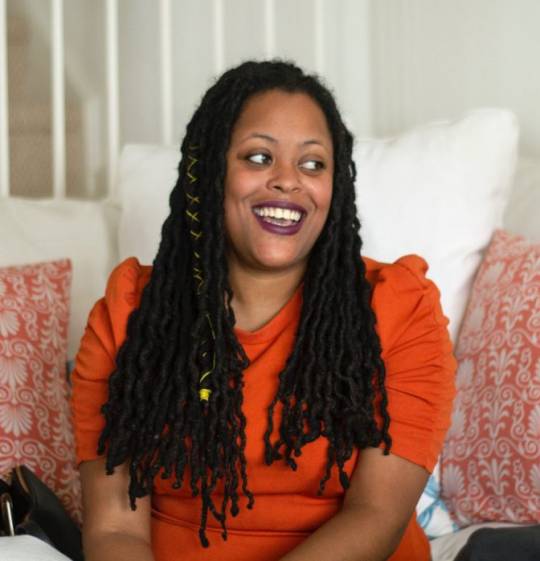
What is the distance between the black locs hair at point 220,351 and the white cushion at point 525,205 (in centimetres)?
43

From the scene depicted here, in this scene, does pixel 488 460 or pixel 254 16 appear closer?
pixel 488 460

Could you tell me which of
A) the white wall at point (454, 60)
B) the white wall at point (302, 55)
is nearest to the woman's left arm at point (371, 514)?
the white wall at point (454, 60)

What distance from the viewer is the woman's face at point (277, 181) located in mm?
1344

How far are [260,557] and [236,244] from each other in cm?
40

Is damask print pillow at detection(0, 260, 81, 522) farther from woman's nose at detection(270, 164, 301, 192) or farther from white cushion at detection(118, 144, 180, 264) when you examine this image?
woman's nose at detection(270, 164, 301, 192)

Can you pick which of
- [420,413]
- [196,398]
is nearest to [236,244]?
[196,398]

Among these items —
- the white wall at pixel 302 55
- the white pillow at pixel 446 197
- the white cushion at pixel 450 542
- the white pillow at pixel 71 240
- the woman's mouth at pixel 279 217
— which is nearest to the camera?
the woman's mouth at pixel 279 217

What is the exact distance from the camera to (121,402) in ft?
4.48

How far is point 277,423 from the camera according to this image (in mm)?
1328

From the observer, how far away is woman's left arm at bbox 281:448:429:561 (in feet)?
4.06

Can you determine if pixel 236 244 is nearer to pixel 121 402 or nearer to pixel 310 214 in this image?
pixel 310 214

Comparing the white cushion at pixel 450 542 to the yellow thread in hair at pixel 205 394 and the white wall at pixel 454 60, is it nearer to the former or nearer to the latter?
the yellow thread in hair at pixel 205 394

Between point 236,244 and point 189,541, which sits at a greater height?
point 236,244

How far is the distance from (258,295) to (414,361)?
0.23m
